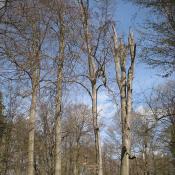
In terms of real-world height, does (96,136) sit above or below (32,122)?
below

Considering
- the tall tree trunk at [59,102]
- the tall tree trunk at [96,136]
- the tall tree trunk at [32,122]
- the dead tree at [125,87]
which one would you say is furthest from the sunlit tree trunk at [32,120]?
the dead tree at [125,87]

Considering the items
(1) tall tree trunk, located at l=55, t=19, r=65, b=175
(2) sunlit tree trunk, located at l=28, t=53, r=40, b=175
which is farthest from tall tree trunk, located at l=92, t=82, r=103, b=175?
(2) sunlit tree trunk, located at l=28, t=53, r=40, b=175

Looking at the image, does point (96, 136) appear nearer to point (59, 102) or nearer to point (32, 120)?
point (59, 102)

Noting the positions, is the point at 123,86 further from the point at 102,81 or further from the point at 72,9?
the point at 72,9

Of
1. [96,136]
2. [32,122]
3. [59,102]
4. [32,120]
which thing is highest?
[59,102]

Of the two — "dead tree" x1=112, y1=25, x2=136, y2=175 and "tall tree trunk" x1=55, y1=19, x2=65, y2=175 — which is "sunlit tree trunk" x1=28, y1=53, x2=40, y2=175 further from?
"dead tree" x1=112, y1=25, x2=136, y2=175

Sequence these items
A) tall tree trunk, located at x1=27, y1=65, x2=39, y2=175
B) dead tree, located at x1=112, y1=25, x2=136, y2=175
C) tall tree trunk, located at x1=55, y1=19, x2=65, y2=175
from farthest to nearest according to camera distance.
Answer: tall tree trunk, located at x1=27, y1=65, x2=39, y2=175 → tall tree trunk, located at x1=55, y1=19, x2=65, y2=175 → dead tree, located at x1=112, y1=25, x2=136, y2=175

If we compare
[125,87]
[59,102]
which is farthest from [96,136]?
[125,87]

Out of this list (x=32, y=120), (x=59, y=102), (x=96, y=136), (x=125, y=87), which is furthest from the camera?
(x=32, y=120)

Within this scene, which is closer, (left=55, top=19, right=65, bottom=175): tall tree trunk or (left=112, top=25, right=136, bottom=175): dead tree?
(left=112, top=25, right=136, bottom=175): dead tree

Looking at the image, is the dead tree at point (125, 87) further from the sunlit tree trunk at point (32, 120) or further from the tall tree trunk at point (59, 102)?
the sunlit tree trunk at point (32, 120)

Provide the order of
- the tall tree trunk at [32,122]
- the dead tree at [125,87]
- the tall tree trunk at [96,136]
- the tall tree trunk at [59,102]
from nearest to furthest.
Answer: the dead tree at [125,87] < the tall tree trunk at [59,102] < the tall tree trunk at [96,136] < the tall tree trunk at [32,122]

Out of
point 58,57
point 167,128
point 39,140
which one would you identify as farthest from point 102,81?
point 167,128

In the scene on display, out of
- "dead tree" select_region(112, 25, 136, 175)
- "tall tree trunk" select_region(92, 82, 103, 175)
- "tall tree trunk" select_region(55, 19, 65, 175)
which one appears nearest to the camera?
"dead tree" select_region(112, 25, 136, 175)
